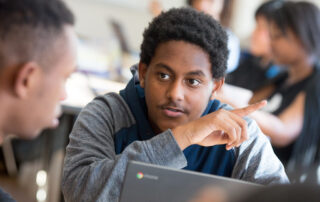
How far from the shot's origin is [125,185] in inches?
32.9

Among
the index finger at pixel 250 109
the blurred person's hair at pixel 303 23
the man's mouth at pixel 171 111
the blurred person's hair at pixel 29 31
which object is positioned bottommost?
the man's mouth at pixel 171 111

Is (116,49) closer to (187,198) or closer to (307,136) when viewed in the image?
(307,136)

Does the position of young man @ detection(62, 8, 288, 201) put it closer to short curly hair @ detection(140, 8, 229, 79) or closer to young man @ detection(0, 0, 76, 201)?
short curly hair @ detection(140, 8, 229, 79)

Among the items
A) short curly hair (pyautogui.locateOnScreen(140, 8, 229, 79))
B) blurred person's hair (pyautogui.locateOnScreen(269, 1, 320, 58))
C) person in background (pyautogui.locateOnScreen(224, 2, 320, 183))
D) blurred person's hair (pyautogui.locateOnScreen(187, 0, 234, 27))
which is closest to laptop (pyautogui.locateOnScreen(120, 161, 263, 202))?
short curly hair (pyautogui.locateOnScreen(140, 8, 229, 79))

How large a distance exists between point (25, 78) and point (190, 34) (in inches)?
18.4

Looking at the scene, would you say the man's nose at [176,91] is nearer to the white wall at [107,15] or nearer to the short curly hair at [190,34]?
the short curly hair at [190,34]

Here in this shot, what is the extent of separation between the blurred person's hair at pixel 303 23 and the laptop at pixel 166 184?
1.66m

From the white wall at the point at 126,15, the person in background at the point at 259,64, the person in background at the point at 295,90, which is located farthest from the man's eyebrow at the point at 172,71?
the white wall at the point at 126,15

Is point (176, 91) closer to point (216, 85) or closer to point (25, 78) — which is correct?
point (216, 85)

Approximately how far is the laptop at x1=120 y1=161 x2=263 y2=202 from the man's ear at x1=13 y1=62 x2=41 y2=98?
248 mm

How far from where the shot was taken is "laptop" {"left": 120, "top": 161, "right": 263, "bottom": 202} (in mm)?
824

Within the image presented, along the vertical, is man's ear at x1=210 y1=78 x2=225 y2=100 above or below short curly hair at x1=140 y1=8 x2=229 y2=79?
below

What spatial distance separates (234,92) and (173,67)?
103 cm

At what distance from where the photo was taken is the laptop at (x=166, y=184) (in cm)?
82
